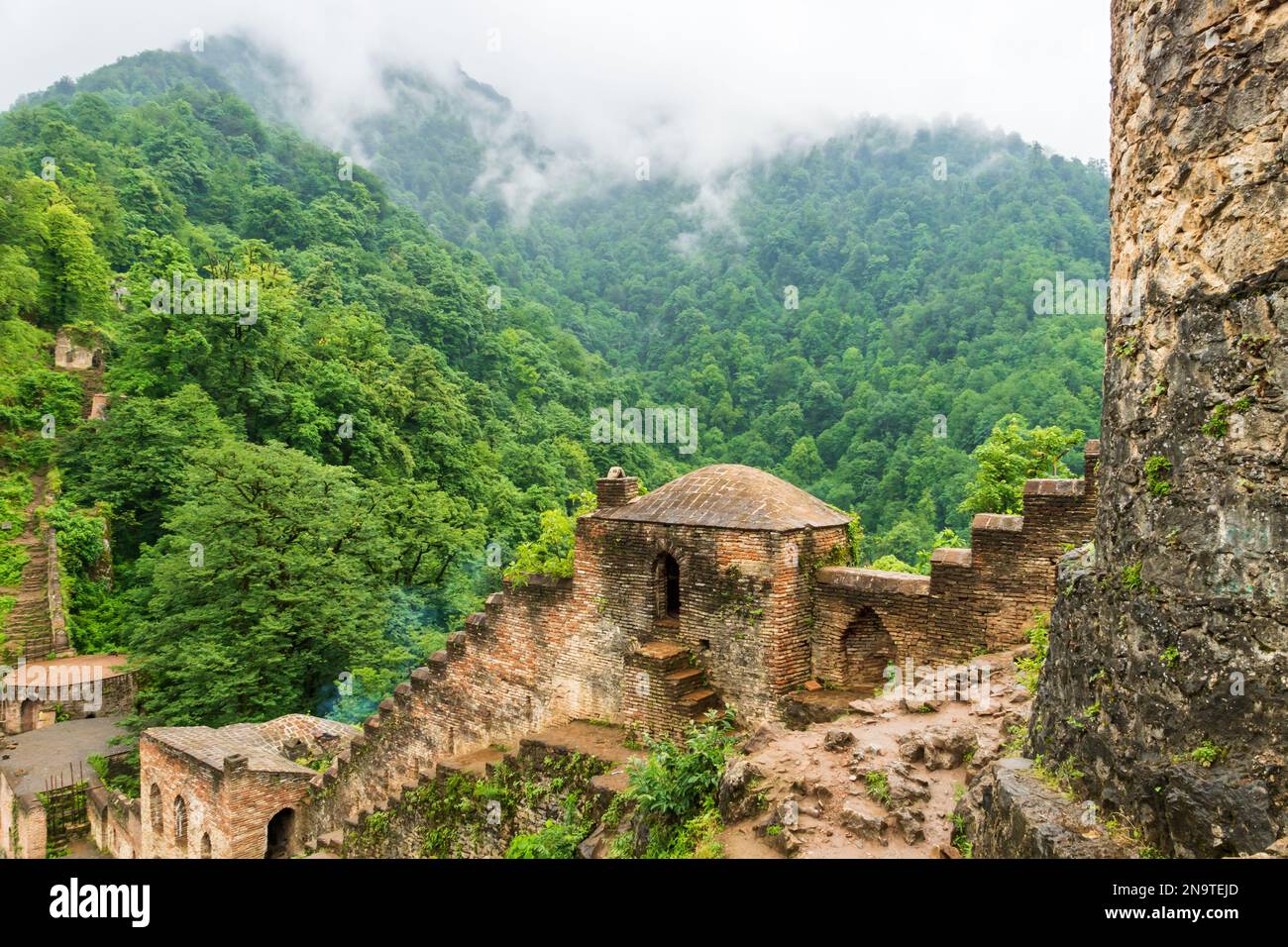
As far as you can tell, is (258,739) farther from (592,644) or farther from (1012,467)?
(1012,467)

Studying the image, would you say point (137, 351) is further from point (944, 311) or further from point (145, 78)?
point (145, 78)

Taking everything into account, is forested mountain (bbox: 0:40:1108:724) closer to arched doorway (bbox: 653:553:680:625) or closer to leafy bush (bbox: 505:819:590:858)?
arched doorway (bbox: 653:553:680:625)

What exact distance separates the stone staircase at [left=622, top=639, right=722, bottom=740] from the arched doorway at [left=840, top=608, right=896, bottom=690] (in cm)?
168

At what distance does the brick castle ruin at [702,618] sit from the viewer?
30.8 feet

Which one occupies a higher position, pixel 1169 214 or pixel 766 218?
pixel 766 218

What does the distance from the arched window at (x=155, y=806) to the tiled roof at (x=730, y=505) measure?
12.5 meters

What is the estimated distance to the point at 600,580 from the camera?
1194 cm

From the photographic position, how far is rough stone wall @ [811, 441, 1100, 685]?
8945 mm

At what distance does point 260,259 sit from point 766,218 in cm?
6076

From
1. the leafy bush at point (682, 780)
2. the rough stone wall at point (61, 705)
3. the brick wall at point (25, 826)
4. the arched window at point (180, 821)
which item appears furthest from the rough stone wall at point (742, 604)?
the rough stone wall at point (61, 705)

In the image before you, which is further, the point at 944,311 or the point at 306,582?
the point at 944,311

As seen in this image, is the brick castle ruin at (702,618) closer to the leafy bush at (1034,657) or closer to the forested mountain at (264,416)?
the leafy bush at (1034,657)

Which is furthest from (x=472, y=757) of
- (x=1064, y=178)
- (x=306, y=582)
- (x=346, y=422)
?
(x=1064, y=178)
